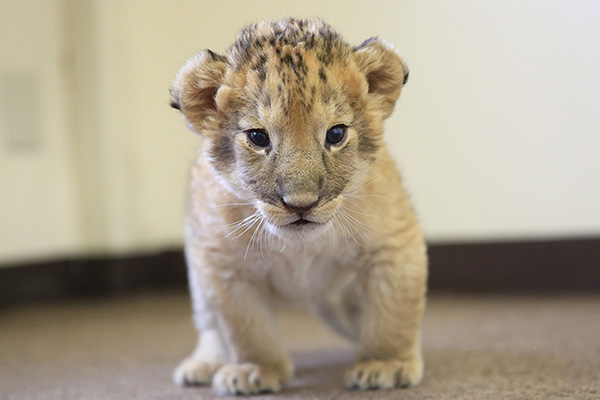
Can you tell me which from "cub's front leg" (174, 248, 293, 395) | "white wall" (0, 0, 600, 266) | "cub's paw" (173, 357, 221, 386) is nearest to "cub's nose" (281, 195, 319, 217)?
"cub's front leg" (174, 248, 293, 395)

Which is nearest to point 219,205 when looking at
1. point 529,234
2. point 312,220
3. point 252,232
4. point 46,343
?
point 252,232

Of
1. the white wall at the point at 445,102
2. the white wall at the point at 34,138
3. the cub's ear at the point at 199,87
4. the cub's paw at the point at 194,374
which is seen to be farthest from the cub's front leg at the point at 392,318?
the white wall at the point at 34,138

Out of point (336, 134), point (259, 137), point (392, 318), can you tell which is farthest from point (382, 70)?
point (392, 318)

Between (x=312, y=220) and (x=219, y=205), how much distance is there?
0.31 meters

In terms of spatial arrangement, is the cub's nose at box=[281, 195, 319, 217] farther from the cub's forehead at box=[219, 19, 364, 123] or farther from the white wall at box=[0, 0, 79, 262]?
the white wall at box=[0, 0, 79, 262]

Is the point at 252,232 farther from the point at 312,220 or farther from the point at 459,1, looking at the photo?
the point at 459,1

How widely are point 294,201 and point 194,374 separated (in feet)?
2.44

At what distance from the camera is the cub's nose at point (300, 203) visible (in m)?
1.46

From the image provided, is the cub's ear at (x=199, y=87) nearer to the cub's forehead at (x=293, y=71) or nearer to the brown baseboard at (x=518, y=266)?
the cub's forehead at (x=293, y=71)

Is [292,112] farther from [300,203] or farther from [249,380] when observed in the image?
[249,380]

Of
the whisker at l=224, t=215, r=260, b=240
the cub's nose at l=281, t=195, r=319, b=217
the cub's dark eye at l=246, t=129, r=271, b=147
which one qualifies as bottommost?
the whisker at l=224, t=215, r=260, b=240

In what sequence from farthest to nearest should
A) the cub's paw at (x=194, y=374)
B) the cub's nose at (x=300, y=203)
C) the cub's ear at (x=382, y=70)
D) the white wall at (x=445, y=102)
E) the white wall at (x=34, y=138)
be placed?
the white wall at (x=34, y=138) → the white wall at (x=445, y=102) → the cub's paw at (x=194, y=374) → the cub's ear at (x=382, y=70) → the cub's nose at (x=300, y=203)

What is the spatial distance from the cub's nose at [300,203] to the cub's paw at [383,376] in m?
0.49

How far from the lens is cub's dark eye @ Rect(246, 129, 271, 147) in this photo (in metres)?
1.55
